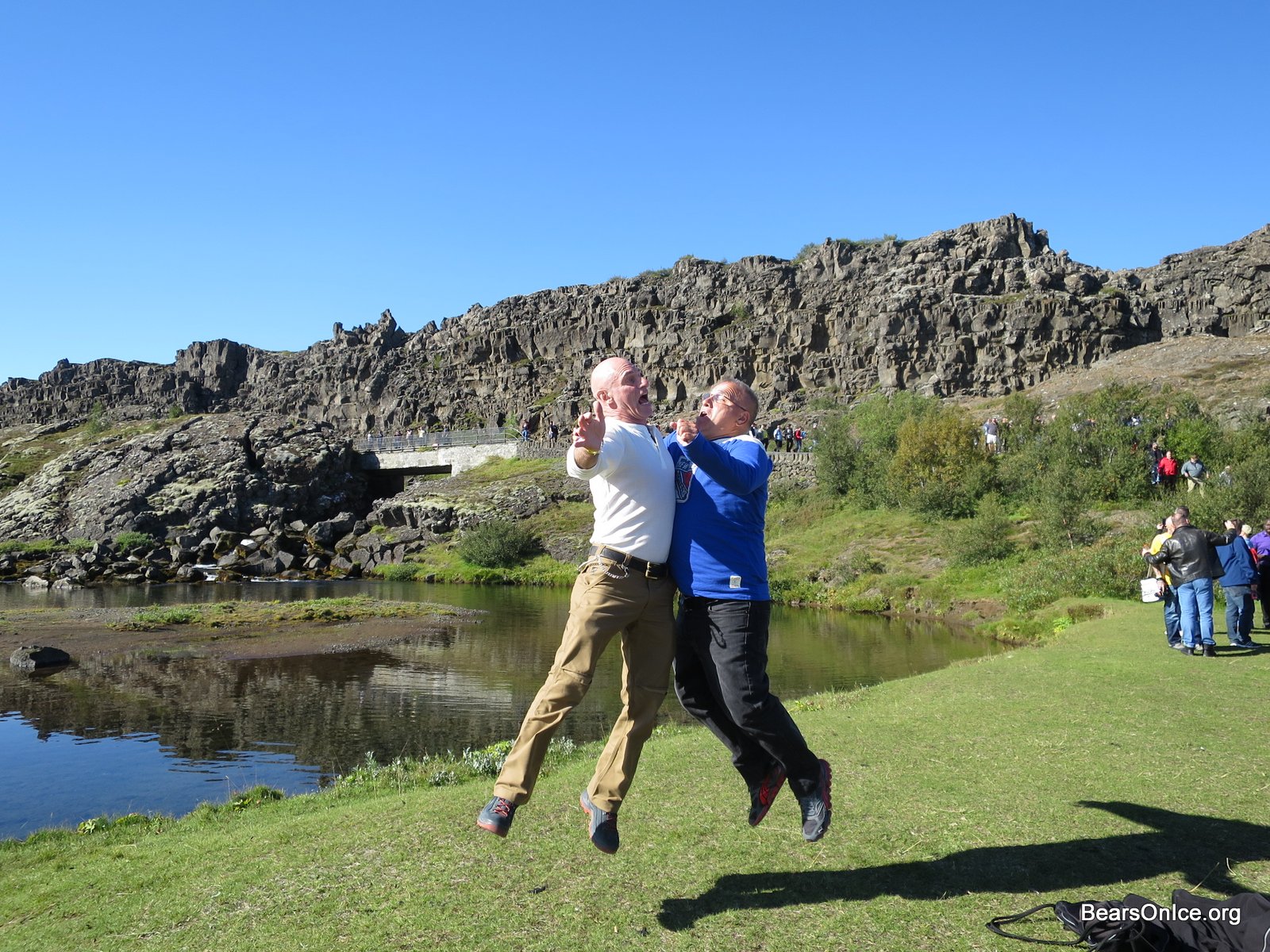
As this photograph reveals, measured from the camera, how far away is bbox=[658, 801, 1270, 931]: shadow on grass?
4.70 m

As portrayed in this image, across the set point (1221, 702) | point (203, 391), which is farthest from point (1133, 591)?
point (203, 391)

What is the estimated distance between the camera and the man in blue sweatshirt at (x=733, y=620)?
511 cm

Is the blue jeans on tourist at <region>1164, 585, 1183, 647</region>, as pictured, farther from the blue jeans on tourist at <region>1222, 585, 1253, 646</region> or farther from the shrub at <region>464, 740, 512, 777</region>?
the shrub at <region>464, 740, 512, 777</region>

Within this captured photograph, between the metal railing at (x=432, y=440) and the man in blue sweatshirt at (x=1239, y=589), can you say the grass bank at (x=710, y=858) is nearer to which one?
the man in blue sweatshirt at (x=1239, y=589)

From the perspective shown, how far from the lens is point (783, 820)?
602 cm

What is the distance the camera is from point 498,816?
4887 millimetres

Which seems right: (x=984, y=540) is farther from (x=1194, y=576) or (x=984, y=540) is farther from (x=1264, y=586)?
(x=1194, y=576)

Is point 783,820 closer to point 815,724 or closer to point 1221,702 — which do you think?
point 815,724

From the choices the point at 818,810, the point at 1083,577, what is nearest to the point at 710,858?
the point at 818,810

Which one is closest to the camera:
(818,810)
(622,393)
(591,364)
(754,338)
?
(818,810)

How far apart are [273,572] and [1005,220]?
71337mm

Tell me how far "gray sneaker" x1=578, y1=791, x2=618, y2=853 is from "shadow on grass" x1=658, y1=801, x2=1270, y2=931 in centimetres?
50

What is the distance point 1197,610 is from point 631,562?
13.3 meters

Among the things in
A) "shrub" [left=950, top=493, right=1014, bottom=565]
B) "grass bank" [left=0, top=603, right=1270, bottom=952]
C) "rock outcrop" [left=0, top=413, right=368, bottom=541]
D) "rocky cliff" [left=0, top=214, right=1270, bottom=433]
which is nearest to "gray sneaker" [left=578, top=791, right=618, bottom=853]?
"grass bank" [left=0, top=603, right=1270, bottom=952]
